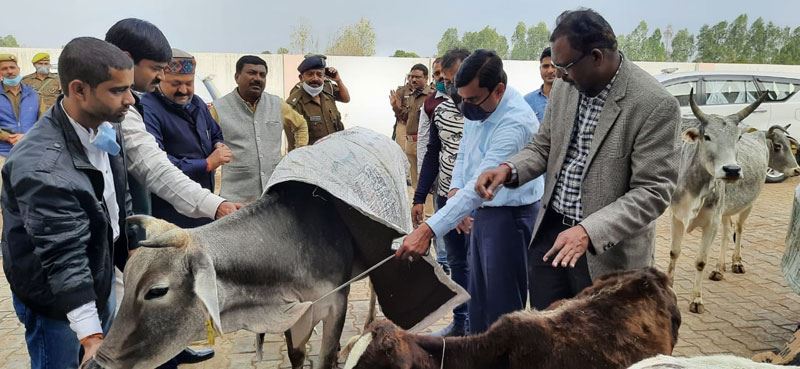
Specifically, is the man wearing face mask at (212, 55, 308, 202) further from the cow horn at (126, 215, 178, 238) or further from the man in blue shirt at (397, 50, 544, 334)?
the cow horn at (126, 215, 178, 238)

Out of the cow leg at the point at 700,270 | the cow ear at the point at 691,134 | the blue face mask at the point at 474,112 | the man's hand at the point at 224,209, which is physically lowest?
the cow leg at the point at 700,270

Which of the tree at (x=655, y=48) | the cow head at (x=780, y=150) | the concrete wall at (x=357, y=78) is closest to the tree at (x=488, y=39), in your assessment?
the tree at (x=655, y=48)

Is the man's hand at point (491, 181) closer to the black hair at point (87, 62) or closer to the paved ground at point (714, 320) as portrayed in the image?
the black hair at point (87, 62)

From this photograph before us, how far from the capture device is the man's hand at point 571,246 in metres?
2.32

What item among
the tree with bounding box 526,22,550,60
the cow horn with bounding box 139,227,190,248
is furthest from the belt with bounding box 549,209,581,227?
the tree with bounding box 526,22,550,60

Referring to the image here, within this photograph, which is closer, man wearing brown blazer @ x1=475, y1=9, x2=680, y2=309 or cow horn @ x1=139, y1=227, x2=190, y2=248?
cow horn @ x1=139, y1=227, x2=190, y2=248

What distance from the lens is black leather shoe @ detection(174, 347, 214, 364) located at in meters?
4.29

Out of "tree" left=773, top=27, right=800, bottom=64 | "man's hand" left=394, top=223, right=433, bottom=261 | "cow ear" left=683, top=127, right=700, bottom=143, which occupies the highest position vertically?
"tree" left=773, top=27, right=800, bottom=64

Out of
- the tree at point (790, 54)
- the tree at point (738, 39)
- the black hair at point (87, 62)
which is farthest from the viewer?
the tree at point (738, 39)

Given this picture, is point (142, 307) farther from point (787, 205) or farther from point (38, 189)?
point (787, 205)

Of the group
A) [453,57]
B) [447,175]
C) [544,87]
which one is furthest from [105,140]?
[544,87]

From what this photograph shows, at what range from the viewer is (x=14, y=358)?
449cm

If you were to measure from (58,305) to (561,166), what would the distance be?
7.36ft

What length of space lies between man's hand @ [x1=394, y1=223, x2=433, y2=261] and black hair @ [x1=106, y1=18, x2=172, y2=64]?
1.69 m
